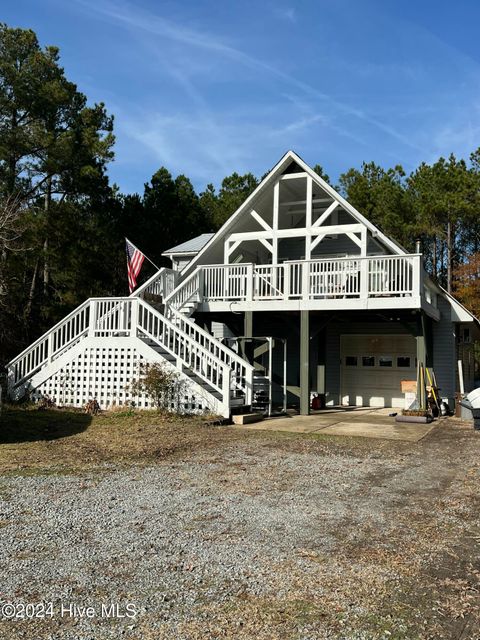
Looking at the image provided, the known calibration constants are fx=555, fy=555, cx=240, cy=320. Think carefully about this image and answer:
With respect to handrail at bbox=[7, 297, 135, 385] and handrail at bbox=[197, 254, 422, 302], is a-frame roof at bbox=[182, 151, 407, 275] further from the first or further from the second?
handrail at bbox=[7, 297, 135, 385]

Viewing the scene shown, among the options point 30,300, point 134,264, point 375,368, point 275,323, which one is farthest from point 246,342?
point 30,300

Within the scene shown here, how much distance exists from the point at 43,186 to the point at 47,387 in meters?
14.9

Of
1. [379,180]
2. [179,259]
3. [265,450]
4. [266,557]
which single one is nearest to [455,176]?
[379,180]

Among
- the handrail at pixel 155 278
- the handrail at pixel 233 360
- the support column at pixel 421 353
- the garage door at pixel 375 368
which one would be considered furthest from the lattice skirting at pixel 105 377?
the garage door at pixel 375 368

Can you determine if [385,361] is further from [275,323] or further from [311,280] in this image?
[311,280]

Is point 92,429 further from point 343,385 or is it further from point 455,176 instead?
point 455,176

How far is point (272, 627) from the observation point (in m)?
3.07

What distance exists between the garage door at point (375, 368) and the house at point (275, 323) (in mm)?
32

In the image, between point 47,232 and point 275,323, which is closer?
point 275,323

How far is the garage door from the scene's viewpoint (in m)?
17.3

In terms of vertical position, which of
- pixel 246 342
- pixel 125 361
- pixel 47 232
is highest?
pixel 47 232

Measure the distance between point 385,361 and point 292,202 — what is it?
5.82 metres

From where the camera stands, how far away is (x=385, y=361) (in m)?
17.6

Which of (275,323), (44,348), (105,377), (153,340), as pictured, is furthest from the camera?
(275,323)
